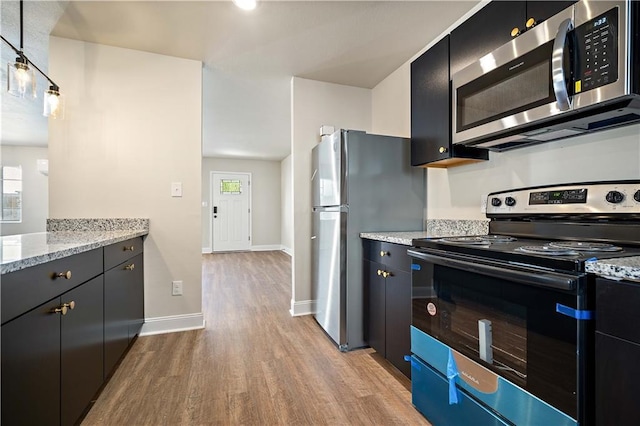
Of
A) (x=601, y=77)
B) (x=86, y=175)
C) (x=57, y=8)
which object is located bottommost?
(x=86, y=175)

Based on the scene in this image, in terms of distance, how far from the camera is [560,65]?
45.9 inches

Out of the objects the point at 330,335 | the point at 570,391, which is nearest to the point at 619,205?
the point at 570,391

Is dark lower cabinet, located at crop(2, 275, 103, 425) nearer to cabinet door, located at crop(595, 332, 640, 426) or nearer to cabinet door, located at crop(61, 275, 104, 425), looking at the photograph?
cabinet door, located at crop(61, 275, 104, 425)

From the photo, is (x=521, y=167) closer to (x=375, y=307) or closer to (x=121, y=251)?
(x=375, y=307)

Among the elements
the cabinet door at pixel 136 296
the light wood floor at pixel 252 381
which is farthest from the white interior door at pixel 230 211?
the cabinet door at pixel 136 296

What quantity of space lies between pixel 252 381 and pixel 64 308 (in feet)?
3.62

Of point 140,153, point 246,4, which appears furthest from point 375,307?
point 140,153

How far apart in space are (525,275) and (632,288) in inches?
9.8

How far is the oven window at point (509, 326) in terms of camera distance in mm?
902

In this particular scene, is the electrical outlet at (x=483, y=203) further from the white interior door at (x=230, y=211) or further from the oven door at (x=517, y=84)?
the white interior door at (x=230, y=211)

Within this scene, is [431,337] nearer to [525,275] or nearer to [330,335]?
[525,275]

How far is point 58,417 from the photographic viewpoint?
1181 millimetres

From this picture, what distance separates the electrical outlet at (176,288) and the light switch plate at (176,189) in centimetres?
78

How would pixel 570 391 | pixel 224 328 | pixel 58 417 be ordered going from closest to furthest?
1. pixel 570 391
2. pixel 58 417
3. pixel 224 328
